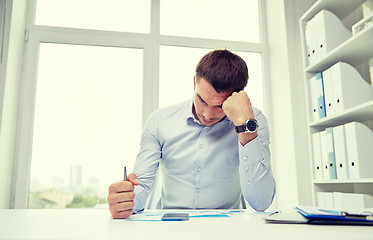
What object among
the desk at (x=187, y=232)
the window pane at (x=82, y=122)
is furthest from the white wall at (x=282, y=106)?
the desk at (x=187, y=232)

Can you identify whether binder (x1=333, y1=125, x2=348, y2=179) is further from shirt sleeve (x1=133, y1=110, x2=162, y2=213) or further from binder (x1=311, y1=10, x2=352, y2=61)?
shirt sleeve (x1=133, y1=110, x2=162, y2=213)

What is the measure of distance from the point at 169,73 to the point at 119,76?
0.43m

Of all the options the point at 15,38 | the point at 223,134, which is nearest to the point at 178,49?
the point at 15,38

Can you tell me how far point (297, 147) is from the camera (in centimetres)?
247

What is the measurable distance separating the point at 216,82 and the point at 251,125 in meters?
0.22

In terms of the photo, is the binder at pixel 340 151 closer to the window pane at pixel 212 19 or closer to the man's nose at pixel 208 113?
the man's nose at pixel 208 113

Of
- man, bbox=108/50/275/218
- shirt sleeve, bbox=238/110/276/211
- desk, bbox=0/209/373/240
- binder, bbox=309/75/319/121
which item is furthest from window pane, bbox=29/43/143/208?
desk, bbox=0/209/373/240

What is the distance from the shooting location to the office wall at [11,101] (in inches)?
86.9

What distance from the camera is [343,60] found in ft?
6.34

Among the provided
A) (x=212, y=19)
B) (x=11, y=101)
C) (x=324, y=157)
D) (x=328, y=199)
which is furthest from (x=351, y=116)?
(x=11, y=101)

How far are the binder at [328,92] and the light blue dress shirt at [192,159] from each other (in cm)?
71

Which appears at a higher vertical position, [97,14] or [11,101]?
[97,14]

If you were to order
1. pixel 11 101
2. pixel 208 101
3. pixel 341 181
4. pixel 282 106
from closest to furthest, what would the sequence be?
pixel 208 101
pixel 341 181
pixel 11 101
pixel 282 106

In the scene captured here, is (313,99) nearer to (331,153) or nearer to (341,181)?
(331,153)
